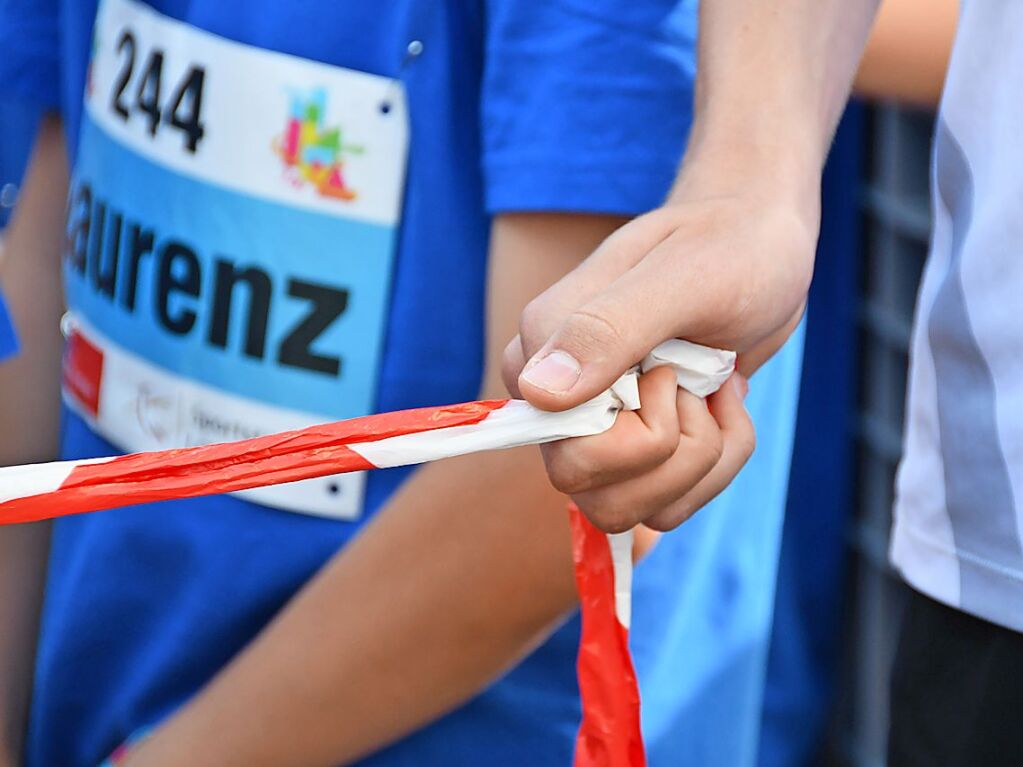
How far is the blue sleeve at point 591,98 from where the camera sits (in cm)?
83

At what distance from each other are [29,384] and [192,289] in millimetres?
329

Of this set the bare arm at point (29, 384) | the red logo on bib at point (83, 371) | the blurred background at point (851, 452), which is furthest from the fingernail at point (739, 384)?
the blurred background at point (851, 452)

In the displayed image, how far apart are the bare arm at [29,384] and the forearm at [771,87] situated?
2.20 feet

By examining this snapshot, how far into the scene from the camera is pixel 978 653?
717 millimetres

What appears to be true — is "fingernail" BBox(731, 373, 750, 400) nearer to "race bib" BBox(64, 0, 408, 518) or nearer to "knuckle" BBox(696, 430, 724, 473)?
"knuckle" BBox(696, 430, 724, 473)

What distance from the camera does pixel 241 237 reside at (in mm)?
928

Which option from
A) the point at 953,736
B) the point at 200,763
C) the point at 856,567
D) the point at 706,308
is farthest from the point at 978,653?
the point at 856,567

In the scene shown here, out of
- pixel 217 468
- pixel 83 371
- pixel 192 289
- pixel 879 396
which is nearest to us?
pixel 217 468

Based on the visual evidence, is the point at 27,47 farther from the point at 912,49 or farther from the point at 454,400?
the point at 912,49

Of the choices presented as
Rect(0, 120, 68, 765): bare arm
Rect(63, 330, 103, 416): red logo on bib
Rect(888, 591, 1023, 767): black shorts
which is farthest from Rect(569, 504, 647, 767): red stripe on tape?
Rect(0, 120, 68, 765): bare arm

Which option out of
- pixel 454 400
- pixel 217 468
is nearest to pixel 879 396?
pixel 454 400

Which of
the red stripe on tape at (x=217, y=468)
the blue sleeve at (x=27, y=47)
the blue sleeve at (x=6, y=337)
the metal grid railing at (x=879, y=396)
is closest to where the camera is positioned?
the red stripe on tape at (x=217, y=468)

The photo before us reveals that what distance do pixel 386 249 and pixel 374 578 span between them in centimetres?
20

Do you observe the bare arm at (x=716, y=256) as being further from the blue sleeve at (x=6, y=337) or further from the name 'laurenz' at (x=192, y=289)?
the blue sleeve at (x=6, y=337)
